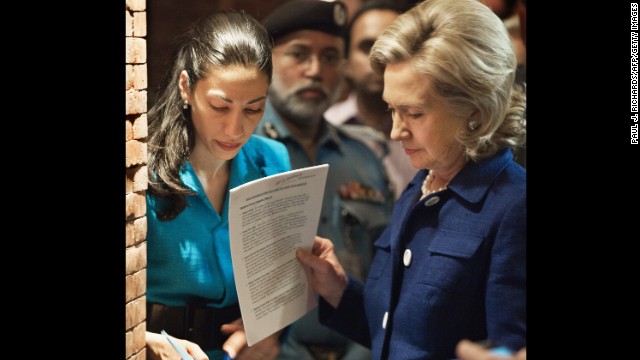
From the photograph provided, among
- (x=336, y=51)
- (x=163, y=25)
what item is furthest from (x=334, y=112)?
(x=163, y=25)

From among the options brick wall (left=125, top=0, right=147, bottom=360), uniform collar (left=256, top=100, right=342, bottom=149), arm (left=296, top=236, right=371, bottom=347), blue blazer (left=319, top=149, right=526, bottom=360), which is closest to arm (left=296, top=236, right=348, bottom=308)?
arm (left=296, top=236, right=371, bottom=347)

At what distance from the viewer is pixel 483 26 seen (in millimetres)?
3031

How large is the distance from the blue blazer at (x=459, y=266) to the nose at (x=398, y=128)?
0.16 meters

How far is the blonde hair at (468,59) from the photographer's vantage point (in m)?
3.01

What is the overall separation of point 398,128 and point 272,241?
0.60 metres

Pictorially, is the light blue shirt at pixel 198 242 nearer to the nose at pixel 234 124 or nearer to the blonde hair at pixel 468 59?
the nose at pixel 234 124

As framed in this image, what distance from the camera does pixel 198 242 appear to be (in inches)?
126

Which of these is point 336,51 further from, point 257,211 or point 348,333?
point 348,333

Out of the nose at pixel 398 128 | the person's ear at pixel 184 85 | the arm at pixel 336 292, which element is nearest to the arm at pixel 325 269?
the arm at pixel 336 292

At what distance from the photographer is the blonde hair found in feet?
9.89

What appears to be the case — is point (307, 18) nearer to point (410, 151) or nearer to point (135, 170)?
point (410, 151)

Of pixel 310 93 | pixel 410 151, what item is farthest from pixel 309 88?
pixel 410 151

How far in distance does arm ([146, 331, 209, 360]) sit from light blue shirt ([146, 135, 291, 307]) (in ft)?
0.43
